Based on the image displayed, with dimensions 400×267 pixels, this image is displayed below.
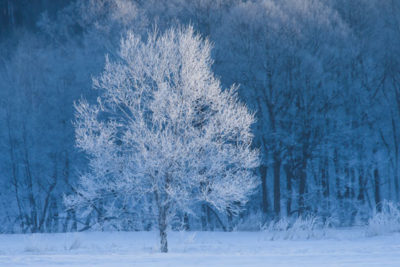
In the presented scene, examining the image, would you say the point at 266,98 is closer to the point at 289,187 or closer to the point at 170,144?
the point at 289,187

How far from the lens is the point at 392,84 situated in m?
26.8

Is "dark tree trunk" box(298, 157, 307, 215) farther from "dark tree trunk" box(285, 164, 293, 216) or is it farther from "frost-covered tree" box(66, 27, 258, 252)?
"frost-covered tree" box(66, 27, 258, 252)

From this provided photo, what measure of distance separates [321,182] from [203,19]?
1192 centimetres

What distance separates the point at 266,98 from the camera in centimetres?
2400

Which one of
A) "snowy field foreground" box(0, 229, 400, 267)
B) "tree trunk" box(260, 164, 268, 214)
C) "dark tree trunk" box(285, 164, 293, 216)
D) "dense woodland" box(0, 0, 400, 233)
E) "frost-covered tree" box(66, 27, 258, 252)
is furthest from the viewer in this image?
"dark tree trunk" box(285, 164, 293, 216)

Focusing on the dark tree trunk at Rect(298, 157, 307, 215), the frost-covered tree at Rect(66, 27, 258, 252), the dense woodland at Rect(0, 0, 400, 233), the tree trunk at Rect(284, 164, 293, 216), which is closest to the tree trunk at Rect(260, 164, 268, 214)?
the dense woodland at Rect(0, 0, 400, 233)

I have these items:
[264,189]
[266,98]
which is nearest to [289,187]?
[264,189]

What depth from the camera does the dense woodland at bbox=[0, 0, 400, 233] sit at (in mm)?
23781

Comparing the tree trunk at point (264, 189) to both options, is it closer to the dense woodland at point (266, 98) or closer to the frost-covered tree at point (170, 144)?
the dense woodland at point (266, 98)

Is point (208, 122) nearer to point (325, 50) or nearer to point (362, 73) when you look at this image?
point (325, 50)

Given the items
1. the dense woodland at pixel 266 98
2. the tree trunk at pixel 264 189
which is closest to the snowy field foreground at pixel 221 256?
the dense woodland at pixel 266 98

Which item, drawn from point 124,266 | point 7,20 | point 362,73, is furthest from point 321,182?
point 7,20

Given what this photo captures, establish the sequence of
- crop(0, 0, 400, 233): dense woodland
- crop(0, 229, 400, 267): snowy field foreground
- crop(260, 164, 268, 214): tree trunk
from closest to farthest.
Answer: crop(0, 229, 400, 267): snowy field foreground, crop(0, 0, 400, 233): dense woodland, crop(260, 164, 268, 214): tree trunk

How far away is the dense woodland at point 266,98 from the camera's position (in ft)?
78.0
